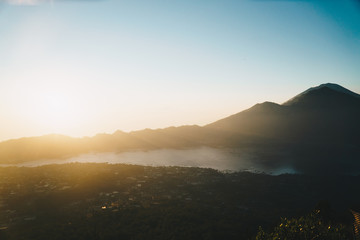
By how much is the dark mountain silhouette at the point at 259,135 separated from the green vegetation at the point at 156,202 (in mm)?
47707

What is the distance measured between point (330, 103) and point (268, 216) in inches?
6369

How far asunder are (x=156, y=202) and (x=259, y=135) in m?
112

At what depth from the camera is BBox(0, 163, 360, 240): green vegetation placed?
16.4 m

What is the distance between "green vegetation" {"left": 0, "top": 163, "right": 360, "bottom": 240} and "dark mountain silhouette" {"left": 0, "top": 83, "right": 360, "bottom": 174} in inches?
1878

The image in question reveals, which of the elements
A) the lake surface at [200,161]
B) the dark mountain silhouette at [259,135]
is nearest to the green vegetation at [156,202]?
the lake surface at [200,161]

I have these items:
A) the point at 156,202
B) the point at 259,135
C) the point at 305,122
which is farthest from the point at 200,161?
the point at 305,122

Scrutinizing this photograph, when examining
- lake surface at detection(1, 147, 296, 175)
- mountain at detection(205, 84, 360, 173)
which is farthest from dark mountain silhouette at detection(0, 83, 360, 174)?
lake surface at detection(1, 147, 296, 175)

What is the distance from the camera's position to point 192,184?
102 feet

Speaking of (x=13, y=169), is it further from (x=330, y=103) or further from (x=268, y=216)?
(x=330, y=103)

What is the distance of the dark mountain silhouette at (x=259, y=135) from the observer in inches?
3423

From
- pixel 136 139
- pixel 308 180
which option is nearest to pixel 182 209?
pixel 308 180

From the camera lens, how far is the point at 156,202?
22.8m

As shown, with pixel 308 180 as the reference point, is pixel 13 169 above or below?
above

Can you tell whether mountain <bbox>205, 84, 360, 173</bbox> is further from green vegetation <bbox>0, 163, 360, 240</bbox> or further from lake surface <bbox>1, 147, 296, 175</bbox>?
green vegetation <bbox>0, 163, 360, 240</bbox>
